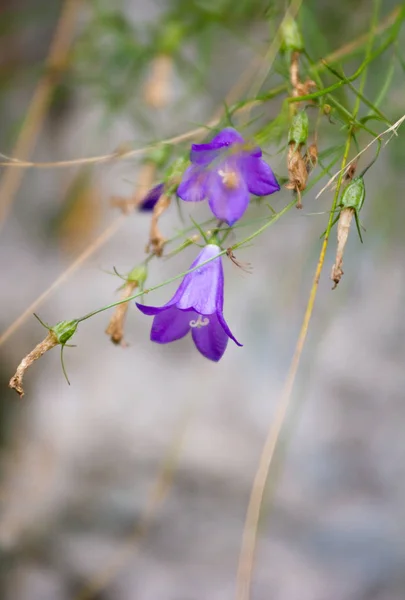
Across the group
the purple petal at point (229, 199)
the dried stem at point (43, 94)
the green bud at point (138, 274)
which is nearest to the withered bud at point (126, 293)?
the green bud at point (138, 274)

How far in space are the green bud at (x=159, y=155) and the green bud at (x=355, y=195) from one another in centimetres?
29

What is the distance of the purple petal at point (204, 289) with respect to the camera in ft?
1.86

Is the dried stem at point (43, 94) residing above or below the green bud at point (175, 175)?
above

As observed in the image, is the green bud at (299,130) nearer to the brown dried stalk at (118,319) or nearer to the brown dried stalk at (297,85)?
the brown dried stalk at (297,85)

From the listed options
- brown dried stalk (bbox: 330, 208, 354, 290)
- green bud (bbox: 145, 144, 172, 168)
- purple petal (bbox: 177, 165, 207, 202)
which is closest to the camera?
brown dried stalk (bbox: 330, 208, 354, 290)

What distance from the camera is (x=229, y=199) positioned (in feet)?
1.88

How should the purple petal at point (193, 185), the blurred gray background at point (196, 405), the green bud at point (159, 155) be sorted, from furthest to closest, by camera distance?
1. the blurred gray background at point (196, 405)
2. the green bud at point (159, 155)
3. the purple petal at point (193, 185)

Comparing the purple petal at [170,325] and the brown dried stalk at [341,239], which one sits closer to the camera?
the brown dried stalk at [341,239]

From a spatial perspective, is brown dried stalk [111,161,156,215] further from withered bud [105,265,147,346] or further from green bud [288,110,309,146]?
green bud [288,110,309,146]

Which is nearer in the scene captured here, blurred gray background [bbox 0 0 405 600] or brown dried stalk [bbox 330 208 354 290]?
Answer: brown dried stalk [bbox 330 208 354 290]

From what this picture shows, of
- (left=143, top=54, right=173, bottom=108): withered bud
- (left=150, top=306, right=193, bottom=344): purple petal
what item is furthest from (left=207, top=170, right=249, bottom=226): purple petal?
(left=143, top=54, right=173, bottom=108): withered bud

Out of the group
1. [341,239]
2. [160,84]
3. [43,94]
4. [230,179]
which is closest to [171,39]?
[160,84]

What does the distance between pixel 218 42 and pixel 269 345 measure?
599 millimetres

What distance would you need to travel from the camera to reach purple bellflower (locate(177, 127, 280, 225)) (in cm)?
55
